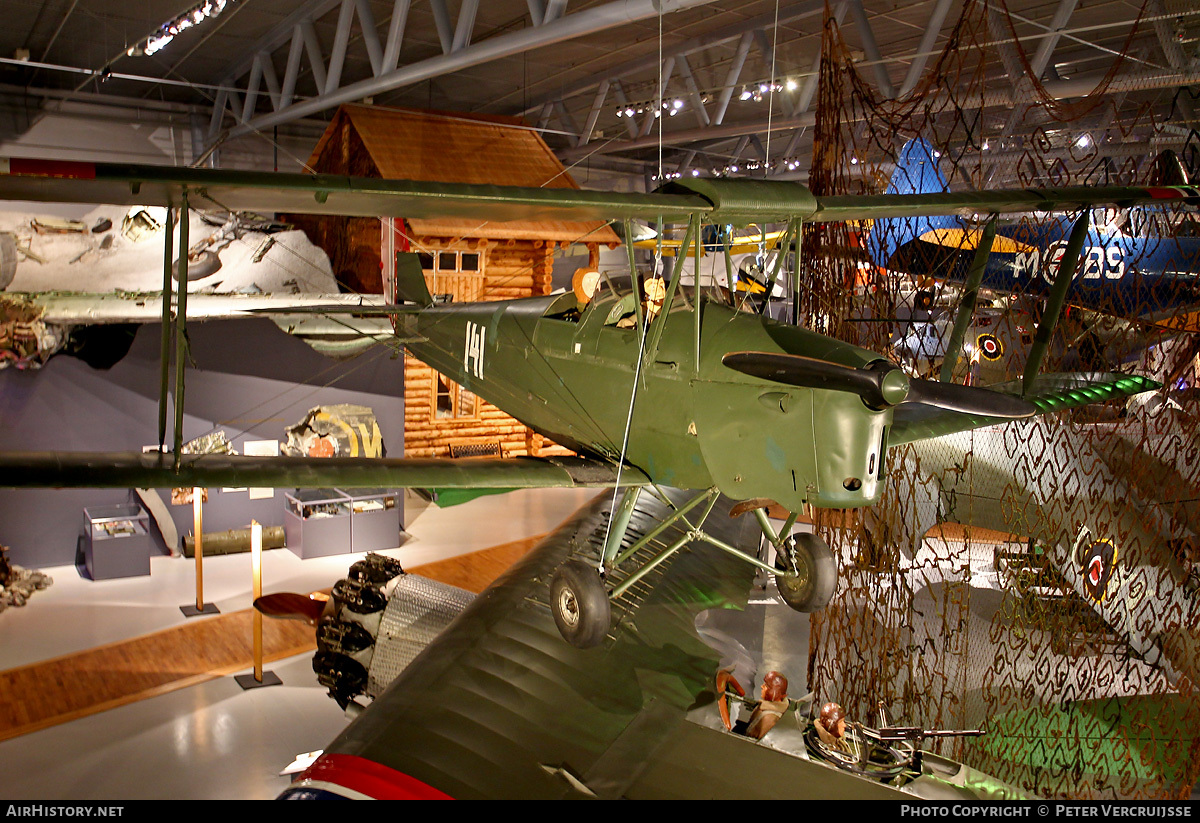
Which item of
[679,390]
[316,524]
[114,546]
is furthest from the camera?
[316,524]

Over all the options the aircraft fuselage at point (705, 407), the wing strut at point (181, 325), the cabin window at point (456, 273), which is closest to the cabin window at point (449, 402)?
the cabin window at point (456, 273)

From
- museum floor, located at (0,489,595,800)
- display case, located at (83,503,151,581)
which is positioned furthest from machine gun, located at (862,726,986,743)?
display case, located at (83,503,151,581)

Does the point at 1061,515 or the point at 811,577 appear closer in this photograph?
the point at 811,577

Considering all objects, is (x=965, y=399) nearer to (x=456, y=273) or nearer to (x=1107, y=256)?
(x=1107, y=256)

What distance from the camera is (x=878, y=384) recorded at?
250 cm

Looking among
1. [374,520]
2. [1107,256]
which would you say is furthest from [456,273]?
[1107,256]

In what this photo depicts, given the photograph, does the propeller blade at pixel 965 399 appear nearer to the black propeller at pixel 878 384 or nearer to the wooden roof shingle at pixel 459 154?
the black propeller at pixel 878 384

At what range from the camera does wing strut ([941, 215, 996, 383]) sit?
133 inches

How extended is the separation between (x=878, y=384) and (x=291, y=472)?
235cm

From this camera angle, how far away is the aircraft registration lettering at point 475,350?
5.29 meters

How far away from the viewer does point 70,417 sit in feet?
21.7
